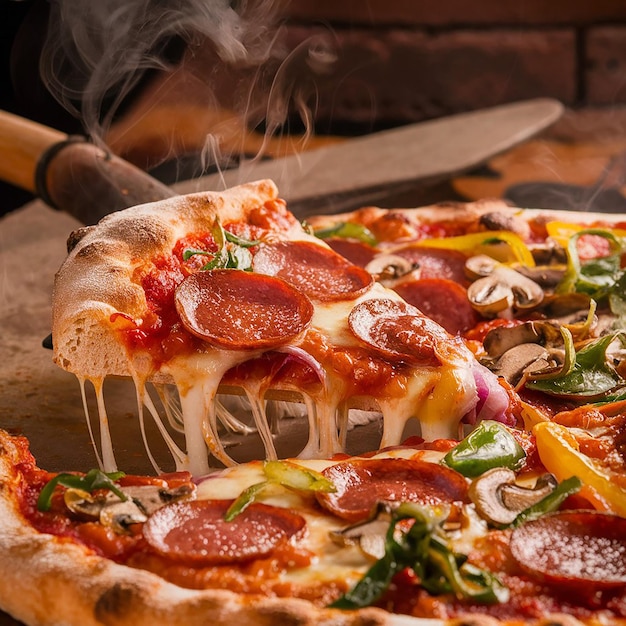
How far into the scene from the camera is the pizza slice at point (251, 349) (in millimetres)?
3496

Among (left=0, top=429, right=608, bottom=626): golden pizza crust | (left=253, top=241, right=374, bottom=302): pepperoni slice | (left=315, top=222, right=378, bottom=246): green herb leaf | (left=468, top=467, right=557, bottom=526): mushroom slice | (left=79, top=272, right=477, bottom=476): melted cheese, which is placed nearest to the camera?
(left=0, top=429, right=608, bottom=626): golden pizza crust

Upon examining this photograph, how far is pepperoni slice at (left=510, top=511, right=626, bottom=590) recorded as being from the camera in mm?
2572

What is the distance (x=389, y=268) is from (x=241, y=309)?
105cm

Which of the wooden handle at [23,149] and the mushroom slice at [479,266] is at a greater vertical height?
the wooden handle at [23,149]

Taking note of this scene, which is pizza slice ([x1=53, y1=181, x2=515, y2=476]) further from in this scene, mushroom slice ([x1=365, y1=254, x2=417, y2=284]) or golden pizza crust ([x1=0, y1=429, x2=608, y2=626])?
golden pizza crust ([x1=0, y1=429, x2=608, y2=626])

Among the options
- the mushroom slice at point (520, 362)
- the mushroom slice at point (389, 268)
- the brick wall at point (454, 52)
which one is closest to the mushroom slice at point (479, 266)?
the mushroom slice at point (389, 268)

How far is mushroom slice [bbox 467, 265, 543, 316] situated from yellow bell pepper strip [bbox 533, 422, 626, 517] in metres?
1.11

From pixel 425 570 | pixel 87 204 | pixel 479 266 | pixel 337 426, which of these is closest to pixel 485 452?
pixel 425 570

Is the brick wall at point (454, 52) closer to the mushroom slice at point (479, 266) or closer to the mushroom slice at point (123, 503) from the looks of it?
the mushroom slice at point (479, 266)

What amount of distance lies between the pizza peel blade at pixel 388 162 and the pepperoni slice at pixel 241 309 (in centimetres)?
188

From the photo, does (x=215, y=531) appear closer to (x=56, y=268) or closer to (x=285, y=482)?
(x=285, y=482)

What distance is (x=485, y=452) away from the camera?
3121 mm

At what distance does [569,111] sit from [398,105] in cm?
148

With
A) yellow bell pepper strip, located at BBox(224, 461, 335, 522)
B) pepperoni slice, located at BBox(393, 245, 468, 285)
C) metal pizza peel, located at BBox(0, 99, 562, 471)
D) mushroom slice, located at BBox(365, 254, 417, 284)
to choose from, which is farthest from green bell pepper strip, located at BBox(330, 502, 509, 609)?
pepperoni slice, located at BBox(393, 245, 468, 285)
